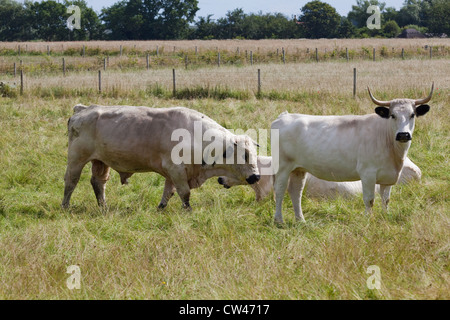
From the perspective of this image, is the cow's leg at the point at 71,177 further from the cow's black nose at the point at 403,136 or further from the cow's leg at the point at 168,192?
the cow's black nose at the point at 403,136

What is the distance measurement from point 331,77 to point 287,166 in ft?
56.0

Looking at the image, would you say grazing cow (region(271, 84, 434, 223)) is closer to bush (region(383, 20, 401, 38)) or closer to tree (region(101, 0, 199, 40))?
tree (region(101, 0, 199, 40))

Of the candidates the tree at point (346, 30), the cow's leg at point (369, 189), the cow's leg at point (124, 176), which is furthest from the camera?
the tree at point (346, 30)

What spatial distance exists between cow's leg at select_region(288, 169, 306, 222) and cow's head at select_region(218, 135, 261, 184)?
1.54 feet

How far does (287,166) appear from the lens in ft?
25.6

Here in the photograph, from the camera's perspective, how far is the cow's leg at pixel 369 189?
23.6 feet

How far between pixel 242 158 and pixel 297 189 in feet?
2.84

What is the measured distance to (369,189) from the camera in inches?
284

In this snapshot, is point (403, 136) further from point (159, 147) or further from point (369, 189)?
point (159, 147)

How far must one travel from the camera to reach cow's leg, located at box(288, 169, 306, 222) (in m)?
7.79

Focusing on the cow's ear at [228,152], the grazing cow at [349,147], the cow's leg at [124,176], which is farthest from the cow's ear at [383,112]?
the cow's leg at [124,176]

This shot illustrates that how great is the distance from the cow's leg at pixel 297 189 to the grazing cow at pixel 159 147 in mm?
495
